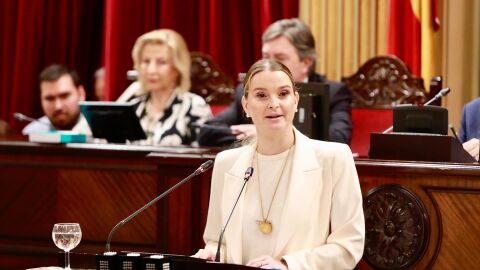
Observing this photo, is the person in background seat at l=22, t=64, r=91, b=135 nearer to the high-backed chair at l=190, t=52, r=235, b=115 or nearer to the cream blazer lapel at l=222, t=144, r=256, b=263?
the high-backed chair at l=190, t=52, r=235, b=115

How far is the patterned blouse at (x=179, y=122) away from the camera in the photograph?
5.48m

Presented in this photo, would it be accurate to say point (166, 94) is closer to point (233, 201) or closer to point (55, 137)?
point (55, 137)

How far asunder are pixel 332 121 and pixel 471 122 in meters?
0.76

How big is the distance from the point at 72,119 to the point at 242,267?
144 inches

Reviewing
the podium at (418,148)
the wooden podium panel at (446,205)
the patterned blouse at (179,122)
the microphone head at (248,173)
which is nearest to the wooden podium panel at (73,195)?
the patterned blouse at (179,122)

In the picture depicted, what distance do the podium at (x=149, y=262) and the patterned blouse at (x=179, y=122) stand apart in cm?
260

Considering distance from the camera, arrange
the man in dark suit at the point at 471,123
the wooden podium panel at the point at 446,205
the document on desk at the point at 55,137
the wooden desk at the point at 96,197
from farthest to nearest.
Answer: the document on desk at the point at 55,137, the man in dark suit at the point at 471,123, the wooden desk at the point at 96,197, the wooden podium panel at the point at 446,205

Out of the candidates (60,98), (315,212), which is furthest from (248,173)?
(60,98)

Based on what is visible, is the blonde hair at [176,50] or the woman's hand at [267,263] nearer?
the woman's hand at [267,263]

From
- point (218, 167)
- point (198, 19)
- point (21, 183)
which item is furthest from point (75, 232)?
point (198, 19)

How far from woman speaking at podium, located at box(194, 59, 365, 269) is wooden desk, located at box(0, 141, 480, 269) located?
0.75m

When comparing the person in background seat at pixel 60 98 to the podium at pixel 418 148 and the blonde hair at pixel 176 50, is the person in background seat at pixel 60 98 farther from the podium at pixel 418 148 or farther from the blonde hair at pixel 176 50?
the podium at pixel 418 148

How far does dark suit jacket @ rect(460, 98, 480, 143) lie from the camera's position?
16.0ft

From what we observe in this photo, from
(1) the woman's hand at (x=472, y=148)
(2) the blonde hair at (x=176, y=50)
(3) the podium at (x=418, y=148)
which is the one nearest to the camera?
(3) the podium at (x=418, y=148)
